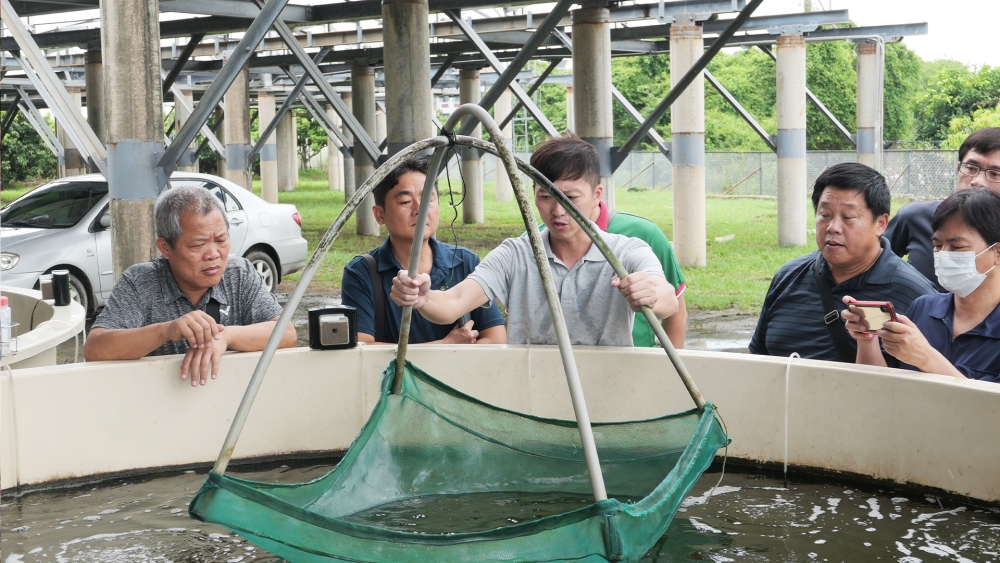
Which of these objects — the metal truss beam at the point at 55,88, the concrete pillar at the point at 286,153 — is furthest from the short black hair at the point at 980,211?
the concrete pillar at the point at 286,153

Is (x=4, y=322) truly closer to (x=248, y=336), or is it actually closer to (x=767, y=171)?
(x=248, y=336)

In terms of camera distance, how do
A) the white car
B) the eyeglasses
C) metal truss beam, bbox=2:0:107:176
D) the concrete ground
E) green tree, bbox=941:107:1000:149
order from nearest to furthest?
the eyeglasses
metal truss beam, bbox=2:0:107:176
the concrete ground
the white car
green tree, bbox=941:107:1000:149

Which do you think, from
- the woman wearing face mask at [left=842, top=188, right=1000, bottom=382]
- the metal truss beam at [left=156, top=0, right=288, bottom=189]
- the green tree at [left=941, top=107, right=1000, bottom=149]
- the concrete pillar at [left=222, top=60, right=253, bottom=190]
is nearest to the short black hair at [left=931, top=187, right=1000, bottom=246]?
the woman wearing face mask at [left=842, top=188, right=1000, bottom=382]

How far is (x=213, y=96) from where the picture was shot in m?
8.41

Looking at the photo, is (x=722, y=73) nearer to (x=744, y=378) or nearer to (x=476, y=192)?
(x=476, y=192)

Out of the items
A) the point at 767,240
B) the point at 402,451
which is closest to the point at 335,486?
the point at 402,451

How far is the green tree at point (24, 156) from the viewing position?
4925cm

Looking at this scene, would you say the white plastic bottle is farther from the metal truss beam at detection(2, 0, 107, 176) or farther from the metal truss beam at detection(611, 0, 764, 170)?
the metal truss beam at detection(611, 0, 764, 170)

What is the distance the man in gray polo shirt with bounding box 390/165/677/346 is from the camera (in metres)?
4.11

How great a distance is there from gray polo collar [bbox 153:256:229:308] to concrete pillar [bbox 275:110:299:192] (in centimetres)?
4459

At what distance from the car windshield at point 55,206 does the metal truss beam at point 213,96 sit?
3376 millimetres

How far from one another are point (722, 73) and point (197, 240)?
49469 mm

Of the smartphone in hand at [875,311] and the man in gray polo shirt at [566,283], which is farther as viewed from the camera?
the man in gray polo shirt at [566,283]

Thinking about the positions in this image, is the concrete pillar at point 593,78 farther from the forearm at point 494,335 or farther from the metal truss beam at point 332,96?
the forearm at point 494,335
